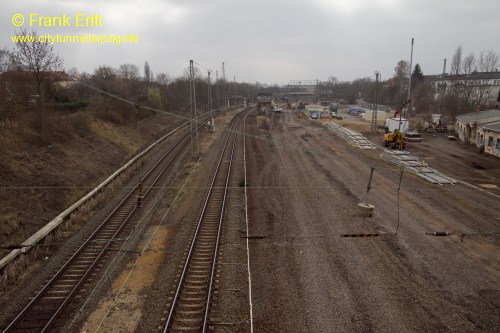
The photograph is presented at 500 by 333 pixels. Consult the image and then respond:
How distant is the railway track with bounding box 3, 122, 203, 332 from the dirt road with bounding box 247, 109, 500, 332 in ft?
18.6

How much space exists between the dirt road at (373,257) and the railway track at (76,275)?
566cm

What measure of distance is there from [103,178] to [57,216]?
8.15 metres

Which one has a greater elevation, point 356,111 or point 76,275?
point 356,111

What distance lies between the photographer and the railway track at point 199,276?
419 inches

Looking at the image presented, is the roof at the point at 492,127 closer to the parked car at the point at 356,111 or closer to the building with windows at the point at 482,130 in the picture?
the building with windows at the point at 482,130

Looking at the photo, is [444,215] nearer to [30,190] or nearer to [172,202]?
[172,202]

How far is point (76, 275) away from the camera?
1317cm

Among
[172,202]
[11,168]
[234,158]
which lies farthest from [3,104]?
[234,158]

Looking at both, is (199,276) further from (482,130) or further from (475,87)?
(475,87)

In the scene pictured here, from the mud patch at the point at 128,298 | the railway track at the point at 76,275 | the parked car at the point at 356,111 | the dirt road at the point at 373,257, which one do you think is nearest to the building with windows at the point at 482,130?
the dirt road at the point at 373,257

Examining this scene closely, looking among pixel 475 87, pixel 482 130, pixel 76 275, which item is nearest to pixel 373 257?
pixel 76 275

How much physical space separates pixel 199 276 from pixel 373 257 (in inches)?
265

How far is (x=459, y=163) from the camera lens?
32688mm

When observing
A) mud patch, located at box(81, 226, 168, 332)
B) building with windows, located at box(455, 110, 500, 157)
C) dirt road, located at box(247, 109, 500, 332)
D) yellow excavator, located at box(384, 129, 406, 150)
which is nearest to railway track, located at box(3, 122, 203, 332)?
mud patch, located at box(81, 226, 168, 332)
